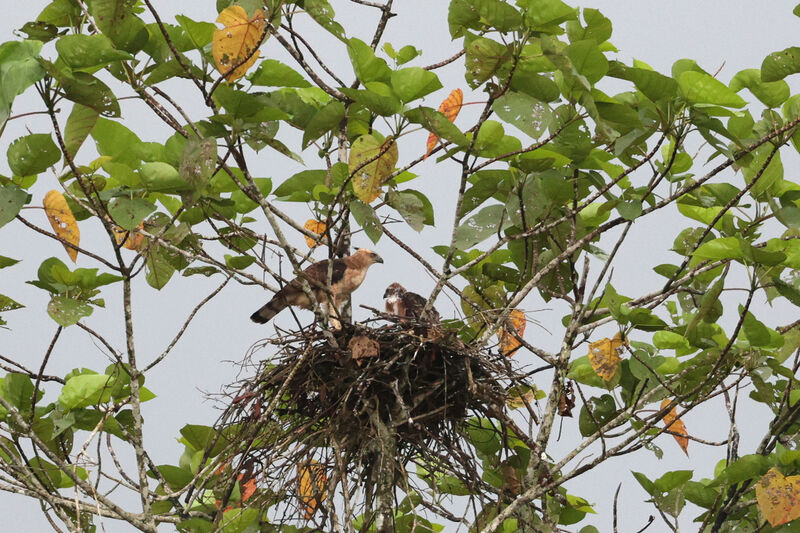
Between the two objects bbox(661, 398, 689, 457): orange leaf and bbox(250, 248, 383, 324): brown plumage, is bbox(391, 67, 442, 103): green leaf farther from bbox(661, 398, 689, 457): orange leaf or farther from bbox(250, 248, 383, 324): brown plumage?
bbox(661, 398, 689, 457): orange leaf

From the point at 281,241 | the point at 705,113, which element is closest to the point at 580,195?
the point at 705,113

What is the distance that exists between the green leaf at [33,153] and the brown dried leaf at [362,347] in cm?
135

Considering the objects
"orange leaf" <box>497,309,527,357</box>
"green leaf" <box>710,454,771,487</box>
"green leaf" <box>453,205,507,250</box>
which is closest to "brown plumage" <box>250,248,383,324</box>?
"orange leaf" <box>497,309,527,357</box>

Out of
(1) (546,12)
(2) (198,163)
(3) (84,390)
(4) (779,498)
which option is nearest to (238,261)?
(3) (84,390)

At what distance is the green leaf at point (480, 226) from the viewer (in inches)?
166

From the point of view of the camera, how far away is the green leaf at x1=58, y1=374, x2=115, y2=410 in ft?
14.4

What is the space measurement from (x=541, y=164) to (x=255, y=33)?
4.50ft

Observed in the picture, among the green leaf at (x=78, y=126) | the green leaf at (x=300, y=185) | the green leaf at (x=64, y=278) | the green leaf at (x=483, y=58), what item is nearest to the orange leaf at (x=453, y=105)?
the green leaf at (x=483, y=58)

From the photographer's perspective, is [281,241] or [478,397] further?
[478,397]

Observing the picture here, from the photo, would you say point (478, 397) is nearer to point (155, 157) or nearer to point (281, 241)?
point (281, 241)

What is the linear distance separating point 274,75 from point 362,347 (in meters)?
1.14

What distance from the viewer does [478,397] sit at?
4.24 metres

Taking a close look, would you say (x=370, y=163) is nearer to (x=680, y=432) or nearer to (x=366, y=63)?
(x=366, y=63)

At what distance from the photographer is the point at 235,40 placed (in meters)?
3.32
